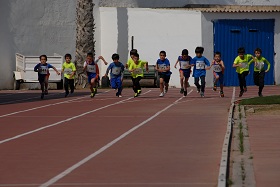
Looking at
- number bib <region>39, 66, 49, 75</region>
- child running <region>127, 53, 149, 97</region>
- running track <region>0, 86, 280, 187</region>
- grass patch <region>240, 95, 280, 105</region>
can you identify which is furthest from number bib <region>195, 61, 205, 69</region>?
grass patch <region>240, 95, 280, 105</region>

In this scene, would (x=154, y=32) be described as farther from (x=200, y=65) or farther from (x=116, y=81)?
(x=200, y=65)

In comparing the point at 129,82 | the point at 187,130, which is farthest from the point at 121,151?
the point at 129,82

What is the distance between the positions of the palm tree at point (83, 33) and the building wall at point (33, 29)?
4.33 ft

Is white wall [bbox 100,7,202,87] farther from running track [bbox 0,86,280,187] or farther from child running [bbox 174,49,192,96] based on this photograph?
running track [bbox 0,86,280,187]

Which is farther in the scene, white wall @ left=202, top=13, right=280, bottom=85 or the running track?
white wall @ left=202, top=13, right=280, bottom=85

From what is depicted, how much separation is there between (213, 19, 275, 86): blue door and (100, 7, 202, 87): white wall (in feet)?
3.28

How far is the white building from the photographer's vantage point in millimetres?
46525

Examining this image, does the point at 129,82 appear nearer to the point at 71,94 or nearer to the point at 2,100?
the point at 71,94

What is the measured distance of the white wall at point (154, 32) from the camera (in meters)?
47.6

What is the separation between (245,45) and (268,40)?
3.53 feet

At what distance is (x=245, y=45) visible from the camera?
47250mm

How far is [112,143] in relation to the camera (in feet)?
57.2

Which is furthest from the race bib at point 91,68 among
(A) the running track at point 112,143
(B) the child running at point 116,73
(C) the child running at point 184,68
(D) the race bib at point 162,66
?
(A) the running track at point 112,143

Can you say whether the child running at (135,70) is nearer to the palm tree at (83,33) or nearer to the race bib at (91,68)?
the race bib at (91,68)
